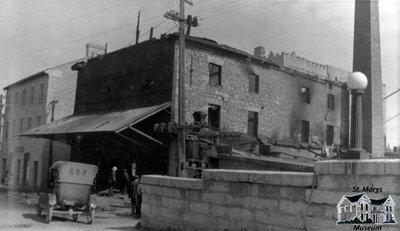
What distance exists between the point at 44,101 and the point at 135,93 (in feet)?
37.2

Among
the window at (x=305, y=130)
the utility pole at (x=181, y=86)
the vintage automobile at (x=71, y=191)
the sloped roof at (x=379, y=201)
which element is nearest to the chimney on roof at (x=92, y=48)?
the window at (x=305, y=130)

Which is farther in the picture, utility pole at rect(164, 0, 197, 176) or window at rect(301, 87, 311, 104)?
window at rect(301, 87, 311, 104)

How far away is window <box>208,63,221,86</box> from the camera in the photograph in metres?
21.3

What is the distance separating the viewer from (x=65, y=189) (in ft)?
40.9

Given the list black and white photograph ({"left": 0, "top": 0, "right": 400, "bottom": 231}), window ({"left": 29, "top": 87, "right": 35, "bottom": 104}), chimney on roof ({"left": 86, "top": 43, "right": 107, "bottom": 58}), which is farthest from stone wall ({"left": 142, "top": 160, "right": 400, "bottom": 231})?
chimney on roof ({"left": 86, "top": 43, "right": 107, "bottom": 58})

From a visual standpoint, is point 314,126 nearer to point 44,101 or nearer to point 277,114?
point 277,114

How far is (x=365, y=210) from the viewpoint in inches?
212

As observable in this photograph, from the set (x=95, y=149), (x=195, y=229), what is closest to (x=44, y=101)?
(x=95, y=149)

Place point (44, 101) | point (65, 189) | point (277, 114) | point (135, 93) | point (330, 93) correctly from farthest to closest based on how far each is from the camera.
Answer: point (44, 101)
point (330, 93)
point (277, 114)
point (135, 93)
point (65, 189)

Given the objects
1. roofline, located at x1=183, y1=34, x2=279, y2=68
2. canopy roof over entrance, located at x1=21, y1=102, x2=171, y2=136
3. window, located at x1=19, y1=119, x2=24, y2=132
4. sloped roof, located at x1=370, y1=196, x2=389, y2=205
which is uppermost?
roofline, located at x1=183, y1=34, x2=279, y2=68

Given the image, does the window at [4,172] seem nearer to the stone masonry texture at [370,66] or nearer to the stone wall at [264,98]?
the stone wall at [264,98]

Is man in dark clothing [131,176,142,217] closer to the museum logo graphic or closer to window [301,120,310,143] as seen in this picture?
the museum logo graphic

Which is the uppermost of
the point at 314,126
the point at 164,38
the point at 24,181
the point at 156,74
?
the point at 164,38

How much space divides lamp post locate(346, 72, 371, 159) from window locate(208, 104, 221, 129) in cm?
1457
